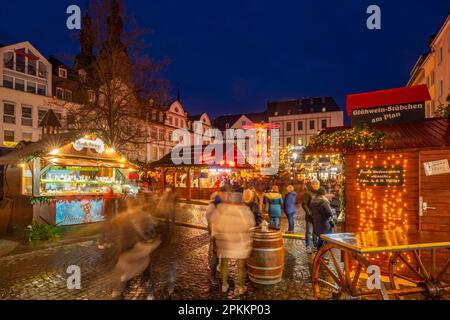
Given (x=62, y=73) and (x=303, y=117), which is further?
(x=303, y=117)

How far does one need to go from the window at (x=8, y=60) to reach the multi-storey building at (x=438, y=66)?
37564mm

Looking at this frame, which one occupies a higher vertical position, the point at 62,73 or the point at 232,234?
the point at 62,73

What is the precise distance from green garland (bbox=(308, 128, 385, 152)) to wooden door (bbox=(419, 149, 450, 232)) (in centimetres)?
94

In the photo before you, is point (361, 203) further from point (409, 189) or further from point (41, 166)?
point (41, 166)

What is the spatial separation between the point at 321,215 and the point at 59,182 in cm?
1057

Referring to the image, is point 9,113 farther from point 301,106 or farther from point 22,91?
point 301,106

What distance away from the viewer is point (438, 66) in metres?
25.5

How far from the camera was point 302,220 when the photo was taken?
586 inches

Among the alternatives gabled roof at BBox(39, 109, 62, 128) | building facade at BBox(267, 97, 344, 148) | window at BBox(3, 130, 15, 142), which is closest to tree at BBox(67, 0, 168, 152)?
gabled roof at BBox(39, 109, 62, 128)

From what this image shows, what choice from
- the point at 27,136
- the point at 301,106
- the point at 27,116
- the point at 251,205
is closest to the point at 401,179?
the point at 251,205

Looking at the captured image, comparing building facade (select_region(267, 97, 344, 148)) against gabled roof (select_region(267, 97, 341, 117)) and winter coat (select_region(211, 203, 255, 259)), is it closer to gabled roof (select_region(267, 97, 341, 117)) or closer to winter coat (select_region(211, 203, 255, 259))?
gabled roof (select_region(267, 97, 341, 117))

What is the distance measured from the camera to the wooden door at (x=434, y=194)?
6230 mm
